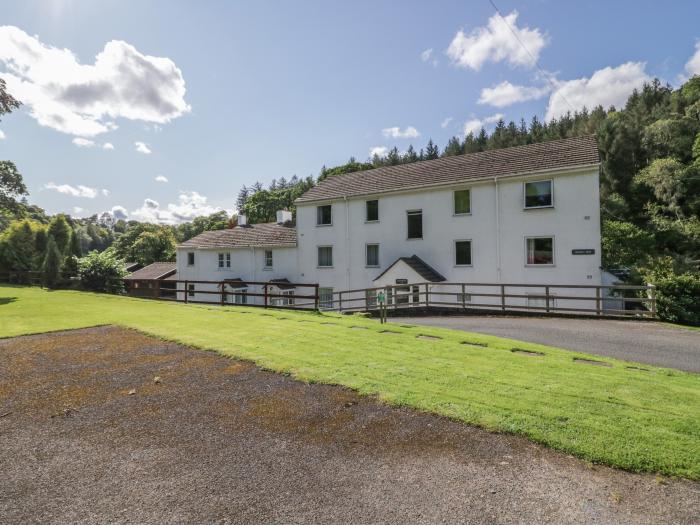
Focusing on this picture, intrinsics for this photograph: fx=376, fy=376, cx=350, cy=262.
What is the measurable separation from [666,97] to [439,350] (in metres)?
79.0

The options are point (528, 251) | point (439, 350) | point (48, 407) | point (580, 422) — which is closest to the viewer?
point (580, 422)

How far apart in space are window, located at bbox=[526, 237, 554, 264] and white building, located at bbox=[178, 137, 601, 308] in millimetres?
52

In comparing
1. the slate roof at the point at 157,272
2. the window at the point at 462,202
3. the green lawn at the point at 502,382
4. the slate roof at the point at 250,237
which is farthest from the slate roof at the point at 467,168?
the slate roof at the point at 157,272

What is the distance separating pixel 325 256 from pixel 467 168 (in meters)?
11.5

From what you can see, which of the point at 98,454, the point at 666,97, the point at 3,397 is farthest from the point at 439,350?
the point at 666,97

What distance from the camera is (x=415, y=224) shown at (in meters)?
24.0

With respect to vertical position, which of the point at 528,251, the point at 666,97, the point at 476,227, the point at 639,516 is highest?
the point at 666,97

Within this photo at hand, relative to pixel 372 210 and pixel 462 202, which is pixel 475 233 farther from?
pixel 372 210

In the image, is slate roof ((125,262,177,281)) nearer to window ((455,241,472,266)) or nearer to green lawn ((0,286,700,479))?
window ((455,241,472,266))

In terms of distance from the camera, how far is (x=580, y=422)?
174 inches

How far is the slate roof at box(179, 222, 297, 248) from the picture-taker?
30.7 metres

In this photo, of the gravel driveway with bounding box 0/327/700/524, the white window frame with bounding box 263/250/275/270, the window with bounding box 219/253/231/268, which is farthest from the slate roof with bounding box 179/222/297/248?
the gravel driveway with bounding box 0/327/700/524

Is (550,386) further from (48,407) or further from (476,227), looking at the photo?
(476,227)

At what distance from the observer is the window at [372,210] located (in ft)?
84.3
